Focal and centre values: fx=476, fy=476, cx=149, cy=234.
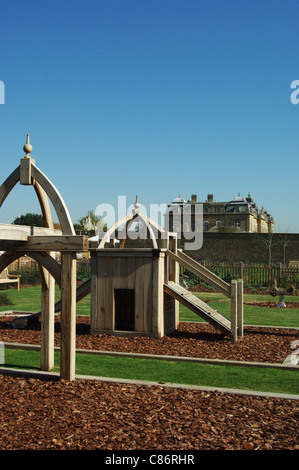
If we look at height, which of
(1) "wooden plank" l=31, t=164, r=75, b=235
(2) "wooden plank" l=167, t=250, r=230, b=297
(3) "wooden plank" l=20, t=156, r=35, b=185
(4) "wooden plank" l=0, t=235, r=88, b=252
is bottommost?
(2) "wooden plank" l=167, t=250, r=230, b=297

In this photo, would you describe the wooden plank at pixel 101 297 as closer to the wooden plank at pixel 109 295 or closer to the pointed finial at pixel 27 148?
the wooden plank at pixel 109 295

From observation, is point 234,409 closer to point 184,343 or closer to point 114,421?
point 114,421

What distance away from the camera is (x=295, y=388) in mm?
6625

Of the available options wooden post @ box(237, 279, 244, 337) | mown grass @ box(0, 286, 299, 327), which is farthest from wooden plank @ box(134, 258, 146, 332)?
mown grass @ box(0, 286, 299, 327)

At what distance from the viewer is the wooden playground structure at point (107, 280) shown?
21.2 ft

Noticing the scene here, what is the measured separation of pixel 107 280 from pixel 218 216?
2583 inches

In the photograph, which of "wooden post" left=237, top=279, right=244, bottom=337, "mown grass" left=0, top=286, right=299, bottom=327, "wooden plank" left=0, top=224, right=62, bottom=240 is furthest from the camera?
"mown grass" left=0, top=286, right=299, bottom=327

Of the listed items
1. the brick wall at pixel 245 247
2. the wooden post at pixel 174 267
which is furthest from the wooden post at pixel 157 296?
the brick wall at pixel 245 247

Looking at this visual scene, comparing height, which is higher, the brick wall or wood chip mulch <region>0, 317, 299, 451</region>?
the brick wall

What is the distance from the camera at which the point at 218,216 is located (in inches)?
2945

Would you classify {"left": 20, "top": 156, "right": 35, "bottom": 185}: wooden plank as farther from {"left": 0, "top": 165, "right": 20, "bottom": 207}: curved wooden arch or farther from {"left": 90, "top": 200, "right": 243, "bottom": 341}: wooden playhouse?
{"left": 90, "top": 200, "right": 243, "bottom": 341}: wooden playhouse

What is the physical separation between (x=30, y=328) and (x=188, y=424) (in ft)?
23.6

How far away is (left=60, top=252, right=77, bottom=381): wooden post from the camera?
21.1 ft

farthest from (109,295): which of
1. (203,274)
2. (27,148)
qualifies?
(27,148)
